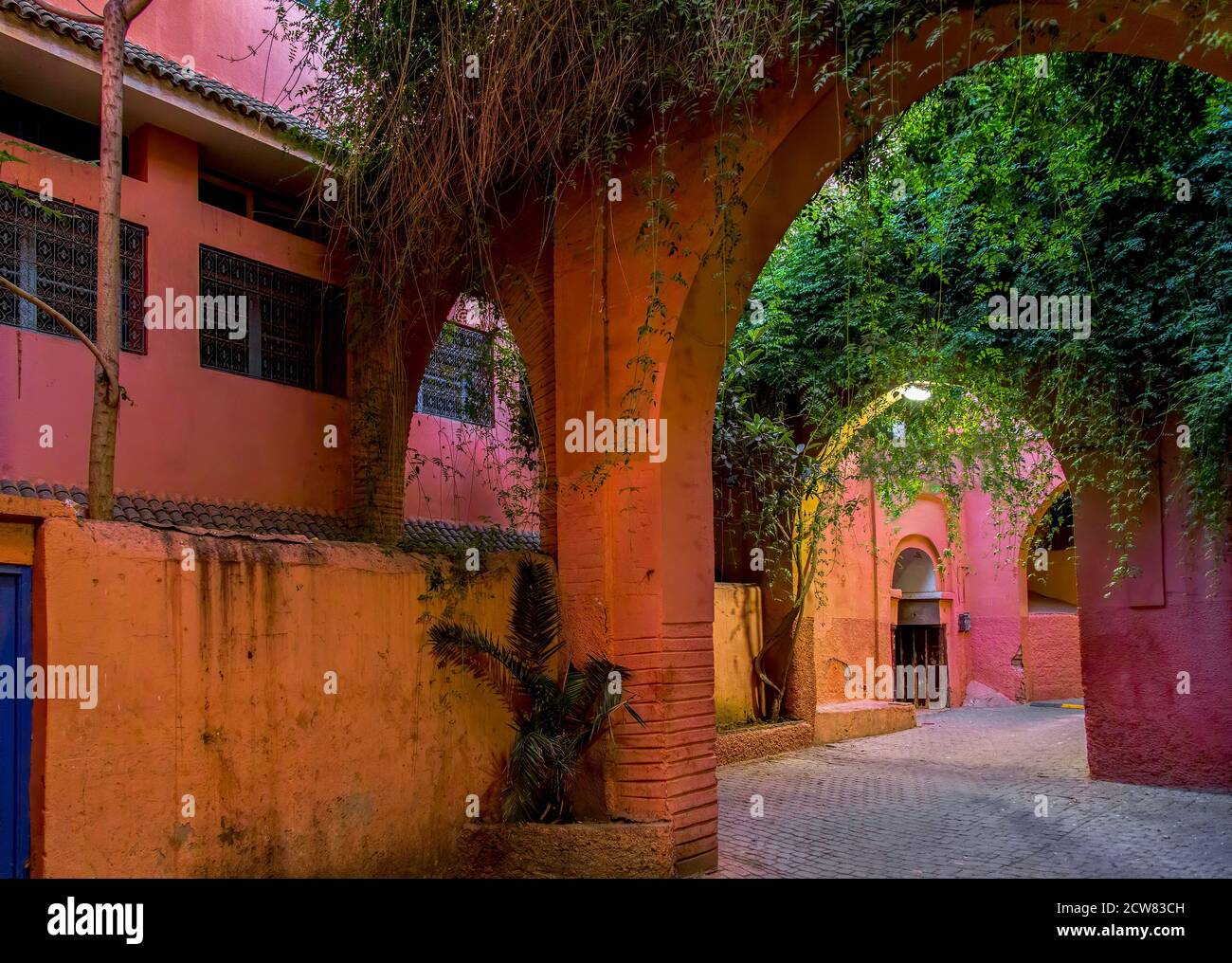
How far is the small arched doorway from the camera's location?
18672 millimetres

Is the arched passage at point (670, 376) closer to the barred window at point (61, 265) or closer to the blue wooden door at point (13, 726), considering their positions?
the blue wooden door at point (13, 726)

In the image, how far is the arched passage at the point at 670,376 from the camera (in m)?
6.05

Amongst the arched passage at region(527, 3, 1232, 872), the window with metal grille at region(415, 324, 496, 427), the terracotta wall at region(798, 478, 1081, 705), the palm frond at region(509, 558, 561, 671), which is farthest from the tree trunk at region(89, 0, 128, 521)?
the terracotta wall at region(798, 478, 1081, 705)

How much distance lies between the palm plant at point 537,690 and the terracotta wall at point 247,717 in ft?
0.51

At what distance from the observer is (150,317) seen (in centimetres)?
904

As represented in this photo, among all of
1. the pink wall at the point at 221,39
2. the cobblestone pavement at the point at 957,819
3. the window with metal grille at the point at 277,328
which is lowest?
the cobblestone pavement at the point at 957,819

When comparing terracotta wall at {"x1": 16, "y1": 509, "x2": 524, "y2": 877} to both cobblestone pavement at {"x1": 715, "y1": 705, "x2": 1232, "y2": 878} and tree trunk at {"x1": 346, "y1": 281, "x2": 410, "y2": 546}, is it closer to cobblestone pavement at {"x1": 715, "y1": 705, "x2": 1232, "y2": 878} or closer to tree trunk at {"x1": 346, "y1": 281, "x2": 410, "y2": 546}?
cobblestone pavement at {"x1": 715, "y1": 705, "x2": 1232, "y2": 878}

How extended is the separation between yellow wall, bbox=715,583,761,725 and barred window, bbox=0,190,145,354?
6.85 metres

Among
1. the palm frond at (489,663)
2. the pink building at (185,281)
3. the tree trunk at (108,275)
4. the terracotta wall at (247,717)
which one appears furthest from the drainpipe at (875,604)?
the tree trunk at (108,275)

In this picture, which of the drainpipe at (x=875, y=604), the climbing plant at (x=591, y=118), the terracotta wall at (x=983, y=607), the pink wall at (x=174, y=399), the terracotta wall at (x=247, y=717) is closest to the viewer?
the terracotta wall at (x=247, y=717)

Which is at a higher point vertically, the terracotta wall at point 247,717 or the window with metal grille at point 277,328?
the window with metal grille at point 277,328

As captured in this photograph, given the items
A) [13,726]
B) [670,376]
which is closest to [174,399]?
[670,376]
